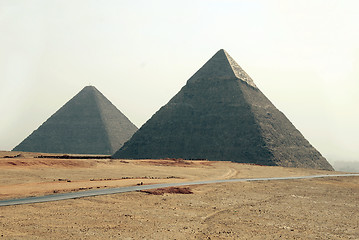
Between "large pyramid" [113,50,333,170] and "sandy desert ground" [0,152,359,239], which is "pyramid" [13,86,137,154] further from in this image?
"sandy desert ground" [0,152,359,239]

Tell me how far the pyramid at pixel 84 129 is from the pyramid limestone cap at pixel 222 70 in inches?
1606

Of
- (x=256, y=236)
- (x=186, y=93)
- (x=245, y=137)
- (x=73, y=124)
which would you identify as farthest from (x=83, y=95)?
(x=256, y=236)

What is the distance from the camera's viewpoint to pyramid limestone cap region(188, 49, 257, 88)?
307 feet

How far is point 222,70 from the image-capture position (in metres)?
95.2

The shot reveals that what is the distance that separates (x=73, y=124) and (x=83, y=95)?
47.2ft

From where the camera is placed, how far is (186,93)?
9519 cm

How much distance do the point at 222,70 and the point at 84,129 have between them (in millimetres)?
57460

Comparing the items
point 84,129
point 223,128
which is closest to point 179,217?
point 223,128

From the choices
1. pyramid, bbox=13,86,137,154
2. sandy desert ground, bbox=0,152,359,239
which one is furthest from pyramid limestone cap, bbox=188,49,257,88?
sandy desert ground, bbox=0,152,359,239

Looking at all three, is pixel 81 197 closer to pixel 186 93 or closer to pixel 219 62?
pixel 186 93

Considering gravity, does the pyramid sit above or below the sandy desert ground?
above

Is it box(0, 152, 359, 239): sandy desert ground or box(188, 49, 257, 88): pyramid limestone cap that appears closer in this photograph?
box(0, 152, 359, 239): sandy desert ground

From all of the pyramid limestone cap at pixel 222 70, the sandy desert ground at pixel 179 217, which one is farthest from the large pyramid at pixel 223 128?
the sandy desert ground at pixel 179 217

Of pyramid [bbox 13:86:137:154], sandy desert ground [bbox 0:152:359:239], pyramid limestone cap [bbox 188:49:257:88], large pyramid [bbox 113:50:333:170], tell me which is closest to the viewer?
sandy desert ground [bbox 0:152:359:239]
